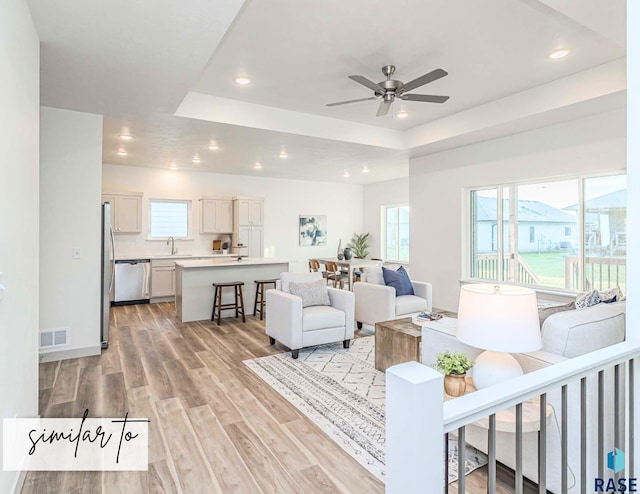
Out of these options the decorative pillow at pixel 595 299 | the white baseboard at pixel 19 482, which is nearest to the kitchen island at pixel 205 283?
the white baseboard at pixel 19 482

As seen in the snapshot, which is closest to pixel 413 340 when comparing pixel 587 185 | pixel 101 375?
pixel 101 375

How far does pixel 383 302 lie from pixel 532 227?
7.86 feet

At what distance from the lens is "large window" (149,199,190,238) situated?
25.3 feet

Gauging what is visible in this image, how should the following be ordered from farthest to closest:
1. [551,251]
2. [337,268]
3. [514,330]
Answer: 1. [337,268]
2. [551,251]
3. [514,330]

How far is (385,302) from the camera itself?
4562mm

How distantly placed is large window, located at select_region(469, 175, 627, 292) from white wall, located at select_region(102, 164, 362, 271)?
4.71m

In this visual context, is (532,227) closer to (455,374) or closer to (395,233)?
(455,374)

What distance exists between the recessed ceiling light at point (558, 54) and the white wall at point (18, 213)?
13.4 feet

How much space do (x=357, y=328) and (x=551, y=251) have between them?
2755 millimetres

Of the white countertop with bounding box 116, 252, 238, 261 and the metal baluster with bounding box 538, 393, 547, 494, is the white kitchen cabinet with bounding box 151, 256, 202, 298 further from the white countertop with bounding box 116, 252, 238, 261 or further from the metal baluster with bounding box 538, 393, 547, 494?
the metal baluster with bounding box 538, 393, 547, 494

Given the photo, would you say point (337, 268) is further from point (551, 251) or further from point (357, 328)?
point (551, 251)

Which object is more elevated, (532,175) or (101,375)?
(532,175)

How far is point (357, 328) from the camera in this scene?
518 centimetres

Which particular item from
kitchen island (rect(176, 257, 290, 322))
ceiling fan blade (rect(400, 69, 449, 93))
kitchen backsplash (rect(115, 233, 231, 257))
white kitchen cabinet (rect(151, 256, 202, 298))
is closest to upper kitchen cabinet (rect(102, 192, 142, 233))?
kitchen backsplash (rect(115, 233, 231, 257))
